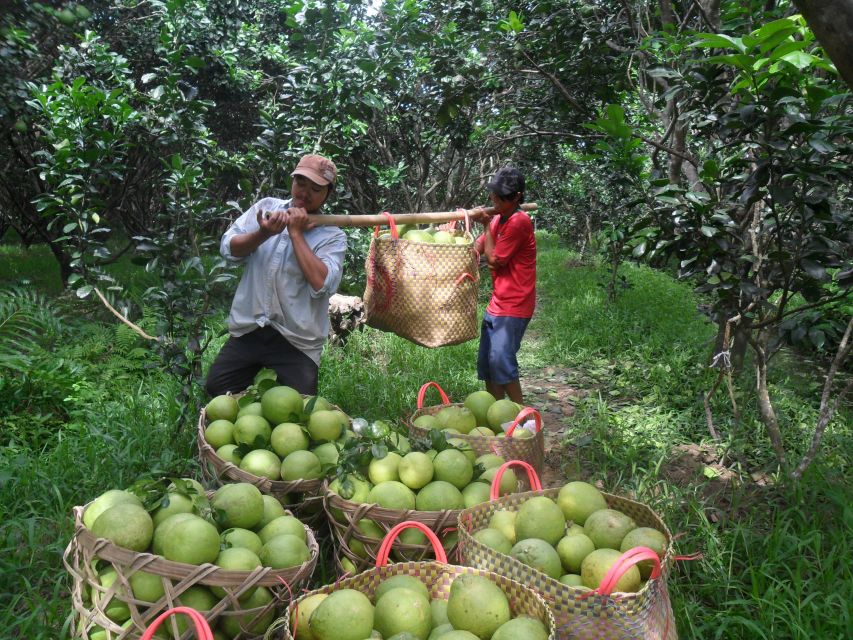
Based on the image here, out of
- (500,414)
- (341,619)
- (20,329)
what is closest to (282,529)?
(341,619)

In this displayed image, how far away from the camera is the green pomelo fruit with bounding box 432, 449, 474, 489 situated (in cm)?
230

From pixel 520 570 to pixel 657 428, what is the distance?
3076 mm

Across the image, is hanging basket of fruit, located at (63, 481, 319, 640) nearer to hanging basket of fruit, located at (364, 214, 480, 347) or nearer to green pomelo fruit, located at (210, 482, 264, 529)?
green pomelo fruit, located at (210, 482, 264, 529)

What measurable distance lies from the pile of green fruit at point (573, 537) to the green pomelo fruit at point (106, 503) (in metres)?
1.04

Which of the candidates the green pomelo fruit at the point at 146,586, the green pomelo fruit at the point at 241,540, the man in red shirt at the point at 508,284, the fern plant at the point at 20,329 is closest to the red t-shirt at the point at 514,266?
the man in red shirt at the point at 508,284

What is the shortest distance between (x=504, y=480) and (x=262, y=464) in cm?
90

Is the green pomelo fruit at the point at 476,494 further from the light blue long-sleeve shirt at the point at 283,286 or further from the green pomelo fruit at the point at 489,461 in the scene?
the light blue long-sleeve shirt at the point at 283,286

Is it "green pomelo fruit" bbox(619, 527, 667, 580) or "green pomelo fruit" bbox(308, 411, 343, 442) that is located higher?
"green pomelo fruit" bbox(308, 411, 343, 442)

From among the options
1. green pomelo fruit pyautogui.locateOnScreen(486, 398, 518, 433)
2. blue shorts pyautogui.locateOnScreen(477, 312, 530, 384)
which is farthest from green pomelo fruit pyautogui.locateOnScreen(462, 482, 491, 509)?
blue shorts pyautogui.locateOnScreen(477, 312, 530, 384)

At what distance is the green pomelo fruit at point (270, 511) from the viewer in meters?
2.05

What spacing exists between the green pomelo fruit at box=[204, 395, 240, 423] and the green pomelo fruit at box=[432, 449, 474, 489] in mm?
932

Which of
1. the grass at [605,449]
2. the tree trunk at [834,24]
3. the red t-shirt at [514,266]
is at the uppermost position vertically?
the tree trunk at [834,24]

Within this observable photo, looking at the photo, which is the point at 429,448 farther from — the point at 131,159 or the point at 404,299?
the point at 131,159

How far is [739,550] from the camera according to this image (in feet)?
8.95
